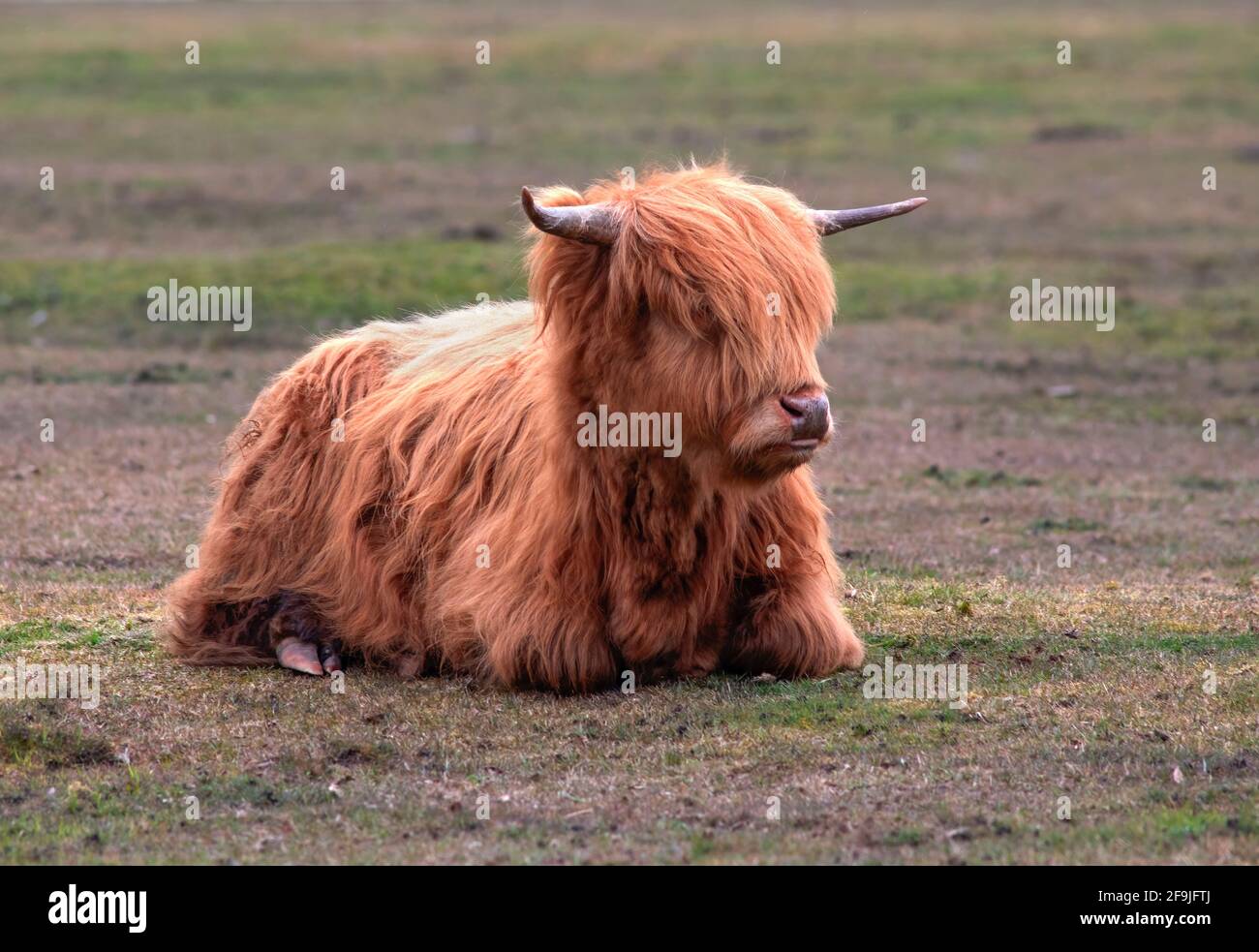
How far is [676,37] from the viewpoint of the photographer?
125ft

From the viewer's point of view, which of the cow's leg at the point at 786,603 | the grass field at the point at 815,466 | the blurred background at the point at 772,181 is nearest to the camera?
the grass field at the point at 815,466

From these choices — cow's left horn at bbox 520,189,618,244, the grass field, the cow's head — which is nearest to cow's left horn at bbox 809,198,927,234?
the cow's head

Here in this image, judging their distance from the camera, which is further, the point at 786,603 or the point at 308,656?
the point at 308,656

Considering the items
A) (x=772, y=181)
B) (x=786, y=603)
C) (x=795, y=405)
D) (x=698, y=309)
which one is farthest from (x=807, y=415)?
(x=772, y=181)

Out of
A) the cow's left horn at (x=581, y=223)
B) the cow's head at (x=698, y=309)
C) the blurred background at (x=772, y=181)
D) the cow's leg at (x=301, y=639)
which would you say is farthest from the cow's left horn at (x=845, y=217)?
the blurred background at (x=772, y=181)

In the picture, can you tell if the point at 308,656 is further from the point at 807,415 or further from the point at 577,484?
the point at 807,415

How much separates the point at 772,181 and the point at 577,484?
652 inches

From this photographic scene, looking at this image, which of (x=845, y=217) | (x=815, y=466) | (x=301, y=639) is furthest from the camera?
(x=815, y=466)

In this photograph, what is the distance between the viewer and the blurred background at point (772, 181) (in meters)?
9.53

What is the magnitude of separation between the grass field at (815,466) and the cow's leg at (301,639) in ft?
0.47

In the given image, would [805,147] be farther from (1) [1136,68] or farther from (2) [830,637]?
(2) [830,637]

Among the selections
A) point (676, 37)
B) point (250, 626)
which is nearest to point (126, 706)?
point (250, 626)

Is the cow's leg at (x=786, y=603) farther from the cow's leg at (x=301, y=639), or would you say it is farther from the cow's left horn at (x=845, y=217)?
the cow's leg at (x=301, y=639)

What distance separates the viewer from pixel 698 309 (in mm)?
5121
